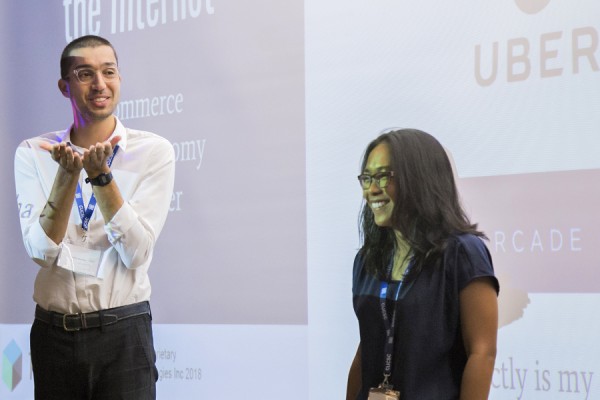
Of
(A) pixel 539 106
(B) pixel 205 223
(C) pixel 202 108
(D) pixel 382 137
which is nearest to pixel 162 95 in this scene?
(C) pixel 202 108

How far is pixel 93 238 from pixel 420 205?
0.98 metres

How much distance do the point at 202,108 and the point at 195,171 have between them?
0.28 meters

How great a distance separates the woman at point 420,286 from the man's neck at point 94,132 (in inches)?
33.0

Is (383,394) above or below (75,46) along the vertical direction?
below

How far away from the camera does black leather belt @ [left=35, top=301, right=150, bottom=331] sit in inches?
88.9

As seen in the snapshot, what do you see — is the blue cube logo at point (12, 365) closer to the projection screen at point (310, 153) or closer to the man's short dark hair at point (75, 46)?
the projection screen at point (310, 153)

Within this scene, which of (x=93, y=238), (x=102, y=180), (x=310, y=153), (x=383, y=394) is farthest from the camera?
(x=310, y=153)

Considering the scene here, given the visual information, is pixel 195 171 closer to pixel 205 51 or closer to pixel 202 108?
pixel 202 108

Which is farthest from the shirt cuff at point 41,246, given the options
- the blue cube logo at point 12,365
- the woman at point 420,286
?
the blue cube logo at point 12,365

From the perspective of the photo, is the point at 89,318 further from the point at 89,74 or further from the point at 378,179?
the point at 378,179

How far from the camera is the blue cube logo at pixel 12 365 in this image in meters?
4.37

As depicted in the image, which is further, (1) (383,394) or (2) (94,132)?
(2) (94,132)

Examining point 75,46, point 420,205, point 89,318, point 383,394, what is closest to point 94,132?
point 75,46

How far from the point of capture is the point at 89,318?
226cm
